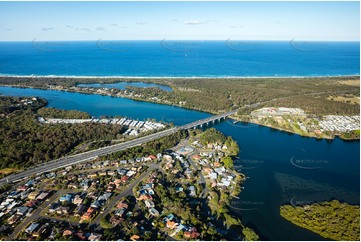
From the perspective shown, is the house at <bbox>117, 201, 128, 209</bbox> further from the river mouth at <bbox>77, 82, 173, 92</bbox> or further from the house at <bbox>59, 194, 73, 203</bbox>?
the river mouth at <bbox>77, 82, 173, 92</bbox>

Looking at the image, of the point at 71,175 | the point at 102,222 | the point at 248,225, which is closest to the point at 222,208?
the point at 248,225

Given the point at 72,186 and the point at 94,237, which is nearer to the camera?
the point at 94,237

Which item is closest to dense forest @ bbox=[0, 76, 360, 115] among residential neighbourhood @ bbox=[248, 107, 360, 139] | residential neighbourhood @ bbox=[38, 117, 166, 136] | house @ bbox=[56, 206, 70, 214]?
residential neighbourhood @ bbox=[248, 107, 360, 139]

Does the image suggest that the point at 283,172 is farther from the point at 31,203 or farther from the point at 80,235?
the point at 31,203

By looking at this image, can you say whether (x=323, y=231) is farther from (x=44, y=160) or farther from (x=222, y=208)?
(x=44, y=160)

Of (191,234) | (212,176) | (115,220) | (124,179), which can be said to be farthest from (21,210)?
(212,176)
